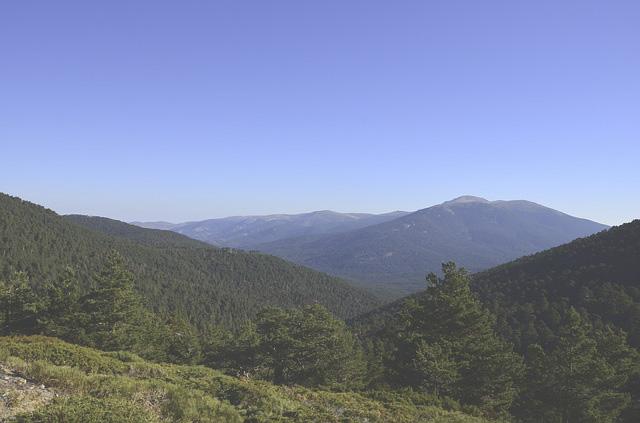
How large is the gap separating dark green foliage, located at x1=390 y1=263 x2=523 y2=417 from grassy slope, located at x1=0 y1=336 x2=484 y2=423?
9517mm

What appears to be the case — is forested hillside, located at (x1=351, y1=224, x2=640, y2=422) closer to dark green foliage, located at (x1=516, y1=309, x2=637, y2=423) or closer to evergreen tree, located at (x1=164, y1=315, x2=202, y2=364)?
dark green foliage, located at (x1=516, y1=309, x2=637, y2=423)

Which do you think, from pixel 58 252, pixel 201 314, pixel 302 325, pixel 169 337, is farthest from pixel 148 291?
pixel 302 325

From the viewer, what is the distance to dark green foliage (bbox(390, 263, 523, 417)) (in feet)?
90.8

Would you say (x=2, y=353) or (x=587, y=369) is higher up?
(x=2, y=353)

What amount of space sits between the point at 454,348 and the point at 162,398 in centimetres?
2246

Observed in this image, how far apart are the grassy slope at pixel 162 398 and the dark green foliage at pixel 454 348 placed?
9.52 m

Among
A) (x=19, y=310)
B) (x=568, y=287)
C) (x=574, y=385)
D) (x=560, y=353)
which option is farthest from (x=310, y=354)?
(x=568, y=287)

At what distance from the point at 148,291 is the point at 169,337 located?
145m

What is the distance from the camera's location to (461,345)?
29.5 m

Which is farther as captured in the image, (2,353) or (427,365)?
(427,365)

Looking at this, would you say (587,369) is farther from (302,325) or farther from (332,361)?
(302,325)

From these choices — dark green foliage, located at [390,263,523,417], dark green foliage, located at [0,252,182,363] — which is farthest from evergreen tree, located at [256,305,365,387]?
dark green foliage, located at [0,252,182,363]

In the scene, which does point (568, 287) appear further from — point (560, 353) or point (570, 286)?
point (560, 353)

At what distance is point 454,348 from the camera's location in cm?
2953
